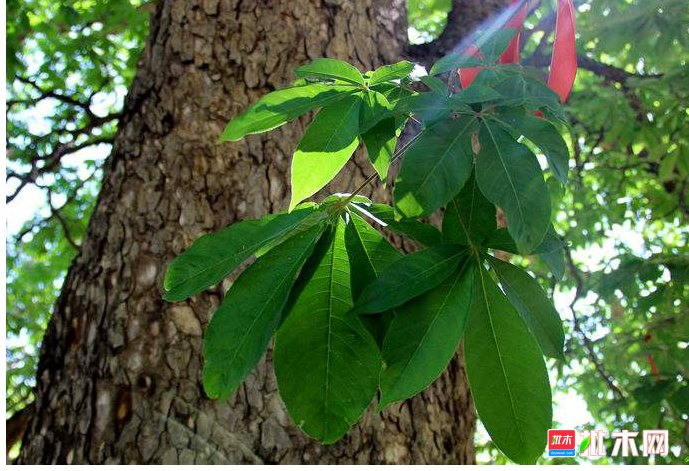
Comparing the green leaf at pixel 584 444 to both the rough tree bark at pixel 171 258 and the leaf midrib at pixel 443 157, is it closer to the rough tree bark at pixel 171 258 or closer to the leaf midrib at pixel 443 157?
the rough tree bark at pixel 171 258

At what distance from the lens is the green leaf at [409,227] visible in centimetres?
65

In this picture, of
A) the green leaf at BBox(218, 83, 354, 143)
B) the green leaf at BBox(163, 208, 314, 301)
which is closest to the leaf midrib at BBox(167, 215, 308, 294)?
the green leaf at BBox(163, 208, 314, 301)

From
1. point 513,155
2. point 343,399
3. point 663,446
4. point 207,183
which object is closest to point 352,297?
point 343,399

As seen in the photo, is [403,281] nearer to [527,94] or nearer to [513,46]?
[527,94]

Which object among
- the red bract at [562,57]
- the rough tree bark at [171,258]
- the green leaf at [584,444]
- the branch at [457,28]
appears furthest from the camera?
the branch at [457,28]

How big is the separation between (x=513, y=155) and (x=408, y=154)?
0.09 meters

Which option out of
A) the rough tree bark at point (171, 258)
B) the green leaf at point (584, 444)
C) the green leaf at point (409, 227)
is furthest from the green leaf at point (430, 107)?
the green leaf at point (584, 444)

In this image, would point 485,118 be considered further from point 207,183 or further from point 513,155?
point 207,183

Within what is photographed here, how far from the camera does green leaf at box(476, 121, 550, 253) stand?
520mm

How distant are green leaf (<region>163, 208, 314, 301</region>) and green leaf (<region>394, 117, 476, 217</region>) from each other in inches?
4.9

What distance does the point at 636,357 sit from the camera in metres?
2.23

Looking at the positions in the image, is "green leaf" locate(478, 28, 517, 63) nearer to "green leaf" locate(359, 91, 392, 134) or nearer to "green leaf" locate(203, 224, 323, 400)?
"green leaf" locate(359, 91, 392, 134)

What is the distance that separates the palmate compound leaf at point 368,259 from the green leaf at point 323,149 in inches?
2.4

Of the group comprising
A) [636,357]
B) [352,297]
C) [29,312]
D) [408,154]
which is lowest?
[352,297]
